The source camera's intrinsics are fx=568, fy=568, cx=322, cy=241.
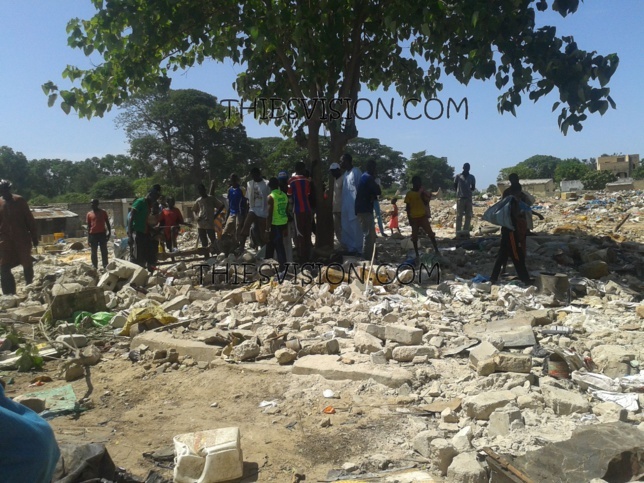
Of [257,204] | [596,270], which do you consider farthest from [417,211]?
[596,270]

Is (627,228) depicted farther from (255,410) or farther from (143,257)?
(255,410)

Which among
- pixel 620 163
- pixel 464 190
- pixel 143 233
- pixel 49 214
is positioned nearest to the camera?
pixel 143 233

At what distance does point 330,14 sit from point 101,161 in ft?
163

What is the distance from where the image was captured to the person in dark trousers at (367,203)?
809cm

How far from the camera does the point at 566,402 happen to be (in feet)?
11.6

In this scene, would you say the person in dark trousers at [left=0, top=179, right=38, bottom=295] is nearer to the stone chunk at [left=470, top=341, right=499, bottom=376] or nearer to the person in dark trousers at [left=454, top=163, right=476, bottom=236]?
the stone chunk at [left=470, top=341, right=499, bottom=376]

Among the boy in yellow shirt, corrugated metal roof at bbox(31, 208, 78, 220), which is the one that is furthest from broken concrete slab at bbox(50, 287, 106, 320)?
corrugated metal roof at bbox(31, 208, 78, 220)

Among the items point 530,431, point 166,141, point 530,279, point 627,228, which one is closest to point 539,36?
point 530,279

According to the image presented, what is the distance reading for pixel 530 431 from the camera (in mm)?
3307

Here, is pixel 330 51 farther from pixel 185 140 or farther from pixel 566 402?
pixel 185 140

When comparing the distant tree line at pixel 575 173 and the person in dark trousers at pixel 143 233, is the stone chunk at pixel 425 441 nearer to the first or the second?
the person in dark trousers at pixel 143 233

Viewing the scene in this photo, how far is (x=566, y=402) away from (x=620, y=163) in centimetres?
6475

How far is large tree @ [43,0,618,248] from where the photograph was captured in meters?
6.68

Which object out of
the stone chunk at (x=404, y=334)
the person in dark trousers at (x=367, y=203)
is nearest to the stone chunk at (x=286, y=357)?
the stone chunk at (x=404, y=334)
